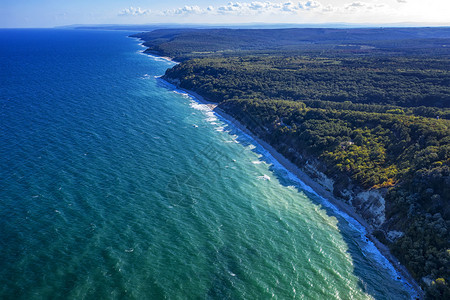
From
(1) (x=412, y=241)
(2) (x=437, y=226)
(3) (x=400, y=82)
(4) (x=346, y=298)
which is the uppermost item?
(3) (x=400, y=82)

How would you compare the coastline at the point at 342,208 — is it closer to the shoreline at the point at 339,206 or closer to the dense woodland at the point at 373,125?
the shoreline at the point at 339,206

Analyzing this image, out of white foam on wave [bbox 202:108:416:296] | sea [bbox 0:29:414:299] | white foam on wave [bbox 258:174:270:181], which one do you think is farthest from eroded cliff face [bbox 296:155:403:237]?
white foam on wave [bbox 258:174:270:181]

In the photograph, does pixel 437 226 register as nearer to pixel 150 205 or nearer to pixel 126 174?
pixel 150 205

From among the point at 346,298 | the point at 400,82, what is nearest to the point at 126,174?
the point at 346,298

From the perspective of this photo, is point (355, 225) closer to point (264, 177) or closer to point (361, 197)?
point (361, 197)

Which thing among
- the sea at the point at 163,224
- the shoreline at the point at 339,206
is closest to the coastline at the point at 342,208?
the shoreline at the point at 339,206

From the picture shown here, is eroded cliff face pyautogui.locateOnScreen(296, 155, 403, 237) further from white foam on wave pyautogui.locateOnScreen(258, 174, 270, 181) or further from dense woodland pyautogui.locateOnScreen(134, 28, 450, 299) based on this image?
white foam on wave pyautogui.locateOnScreen(258, 174, 270, 181)
